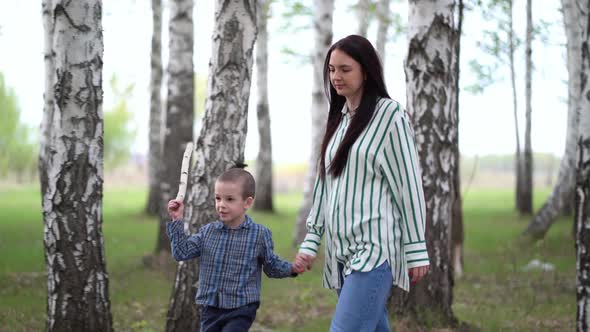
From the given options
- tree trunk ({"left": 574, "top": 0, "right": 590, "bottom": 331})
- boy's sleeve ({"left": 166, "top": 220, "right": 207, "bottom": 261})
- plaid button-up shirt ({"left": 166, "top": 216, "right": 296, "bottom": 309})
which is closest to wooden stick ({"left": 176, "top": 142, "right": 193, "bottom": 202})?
boy's sleeve ({"left": 166, "top": 220, "right": 207, "bottom": 261})

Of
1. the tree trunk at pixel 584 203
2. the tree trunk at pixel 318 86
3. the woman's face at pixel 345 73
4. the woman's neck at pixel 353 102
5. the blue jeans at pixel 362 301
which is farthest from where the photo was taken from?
the tree trunk at pixel 318 86

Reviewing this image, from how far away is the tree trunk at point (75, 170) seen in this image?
5.29 metres

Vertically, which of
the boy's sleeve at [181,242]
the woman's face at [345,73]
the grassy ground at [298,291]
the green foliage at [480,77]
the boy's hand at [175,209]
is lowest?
the grassy ground at [298,291]

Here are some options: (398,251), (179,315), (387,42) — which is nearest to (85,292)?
(179,315)

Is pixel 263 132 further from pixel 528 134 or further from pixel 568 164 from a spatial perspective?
pixel 568 164

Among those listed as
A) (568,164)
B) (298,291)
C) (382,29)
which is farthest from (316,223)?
(382,29)

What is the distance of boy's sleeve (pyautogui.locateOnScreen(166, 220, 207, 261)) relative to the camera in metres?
3.84

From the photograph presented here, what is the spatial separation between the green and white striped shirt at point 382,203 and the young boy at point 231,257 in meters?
0.61

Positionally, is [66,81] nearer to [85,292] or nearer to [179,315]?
[85,292]

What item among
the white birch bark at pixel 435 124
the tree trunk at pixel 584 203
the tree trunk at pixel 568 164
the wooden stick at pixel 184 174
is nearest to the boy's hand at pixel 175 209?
the wooden stick at pixel 184 174

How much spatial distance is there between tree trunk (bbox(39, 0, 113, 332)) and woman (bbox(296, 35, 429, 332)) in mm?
2451

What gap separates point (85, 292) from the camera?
5.39 meters

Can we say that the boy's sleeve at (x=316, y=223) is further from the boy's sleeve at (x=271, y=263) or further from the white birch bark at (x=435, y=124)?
the white birch bark at (x=435, y=124)

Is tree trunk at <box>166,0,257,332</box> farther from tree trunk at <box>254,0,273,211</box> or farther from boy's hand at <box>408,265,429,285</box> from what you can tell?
tree trunk at <box>254,0,273,211</box>
